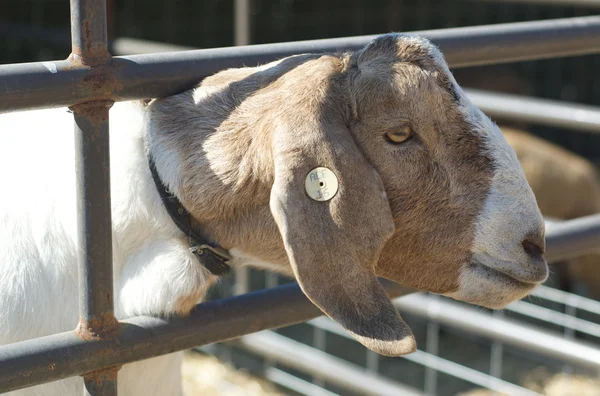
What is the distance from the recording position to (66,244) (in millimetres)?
1575

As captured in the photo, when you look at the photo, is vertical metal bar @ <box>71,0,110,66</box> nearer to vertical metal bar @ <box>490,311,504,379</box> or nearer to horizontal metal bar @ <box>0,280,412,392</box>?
horizontal metal bar @ <box>0,280,412,392</box>

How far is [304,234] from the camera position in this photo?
138 cm

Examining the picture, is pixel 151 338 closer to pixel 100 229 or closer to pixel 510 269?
pixel 100 229

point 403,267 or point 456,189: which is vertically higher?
point 456,189

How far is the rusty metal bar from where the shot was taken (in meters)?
1.33

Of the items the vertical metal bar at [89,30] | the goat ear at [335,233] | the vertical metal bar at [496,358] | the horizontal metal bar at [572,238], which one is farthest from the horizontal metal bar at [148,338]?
the vertical metal bar at [496,358]

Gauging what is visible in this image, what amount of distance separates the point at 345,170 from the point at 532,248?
1.32 ft

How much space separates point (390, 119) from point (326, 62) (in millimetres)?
164

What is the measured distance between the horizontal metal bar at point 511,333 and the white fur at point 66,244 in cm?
155

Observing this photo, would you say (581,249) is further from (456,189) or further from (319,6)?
(319,6)

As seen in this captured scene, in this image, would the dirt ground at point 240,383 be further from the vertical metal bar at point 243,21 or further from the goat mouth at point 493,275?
the goat mouth at point 493,275

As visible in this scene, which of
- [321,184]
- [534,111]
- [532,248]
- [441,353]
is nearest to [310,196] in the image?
[321,184]

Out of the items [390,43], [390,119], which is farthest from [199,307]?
[390,43]

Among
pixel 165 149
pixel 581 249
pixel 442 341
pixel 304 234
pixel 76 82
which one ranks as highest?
pixel 76 82
